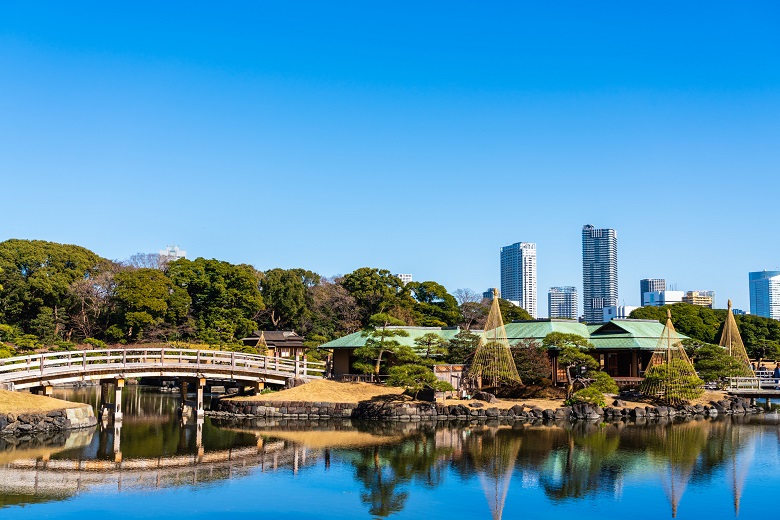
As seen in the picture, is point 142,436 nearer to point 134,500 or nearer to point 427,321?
point 134,500

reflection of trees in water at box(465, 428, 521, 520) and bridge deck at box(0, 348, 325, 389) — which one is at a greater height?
bridge deck at box(0, 348, 325, 389)

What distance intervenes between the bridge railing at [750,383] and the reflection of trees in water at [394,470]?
866 inches

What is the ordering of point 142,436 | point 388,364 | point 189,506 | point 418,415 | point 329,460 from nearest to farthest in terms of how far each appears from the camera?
point 189,506, point 329,460, point 142,436, point 418,415, point 388,364

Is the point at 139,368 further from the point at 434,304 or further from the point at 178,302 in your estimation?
the point at 434,304

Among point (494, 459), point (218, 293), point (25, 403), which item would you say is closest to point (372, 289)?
point (218, 293)

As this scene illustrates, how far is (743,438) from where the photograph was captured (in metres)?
30.0

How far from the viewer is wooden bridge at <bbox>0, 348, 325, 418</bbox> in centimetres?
3144

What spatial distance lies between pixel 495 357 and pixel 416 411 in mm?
5085

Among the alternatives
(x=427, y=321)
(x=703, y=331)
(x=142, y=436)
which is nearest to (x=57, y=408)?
(x=142, y=436)

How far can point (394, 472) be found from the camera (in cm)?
2250

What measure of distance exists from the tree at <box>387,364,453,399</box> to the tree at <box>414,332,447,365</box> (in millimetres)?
3780

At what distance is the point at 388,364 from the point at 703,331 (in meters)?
42.1

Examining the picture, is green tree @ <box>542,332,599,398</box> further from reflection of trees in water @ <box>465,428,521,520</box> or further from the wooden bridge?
the wooden bridge

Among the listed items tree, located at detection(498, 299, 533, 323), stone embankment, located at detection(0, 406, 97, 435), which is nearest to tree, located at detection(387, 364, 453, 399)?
stone embankment, located at detection(0, 406, 97, 435)
